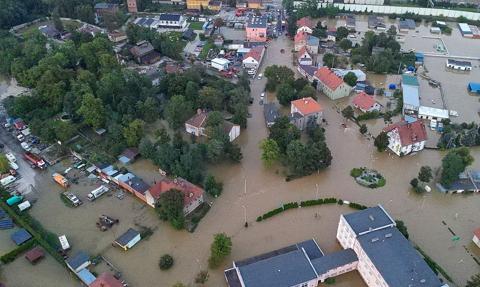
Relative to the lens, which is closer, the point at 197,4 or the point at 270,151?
the point at 270,151

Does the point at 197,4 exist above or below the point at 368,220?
above

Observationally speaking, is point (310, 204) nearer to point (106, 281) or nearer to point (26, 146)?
point (106, 281)

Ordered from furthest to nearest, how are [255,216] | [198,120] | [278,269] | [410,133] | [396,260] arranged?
[198,120], [410,133], [255,216], [278,269], [396,260]

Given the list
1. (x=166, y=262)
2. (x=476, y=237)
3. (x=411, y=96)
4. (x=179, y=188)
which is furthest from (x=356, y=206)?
(x=411, y=96)

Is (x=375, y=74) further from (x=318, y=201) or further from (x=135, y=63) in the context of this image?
(x=135, y=63)

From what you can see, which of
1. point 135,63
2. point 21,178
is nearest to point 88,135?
point 21,178

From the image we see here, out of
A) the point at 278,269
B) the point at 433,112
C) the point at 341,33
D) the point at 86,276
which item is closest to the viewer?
the point at 278,269
